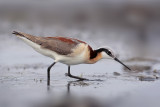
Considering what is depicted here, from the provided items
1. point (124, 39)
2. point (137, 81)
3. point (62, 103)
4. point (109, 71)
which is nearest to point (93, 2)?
point (124, 39)

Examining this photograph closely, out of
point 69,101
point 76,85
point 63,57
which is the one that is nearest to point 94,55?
point 63,57

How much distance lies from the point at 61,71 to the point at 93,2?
10.0m

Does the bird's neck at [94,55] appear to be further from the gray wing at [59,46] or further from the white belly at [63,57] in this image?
the gray wing at [59,46]

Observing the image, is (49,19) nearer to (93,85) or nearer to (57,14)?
Answer: (57,14)

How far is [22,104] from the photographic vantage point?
23.6 feet

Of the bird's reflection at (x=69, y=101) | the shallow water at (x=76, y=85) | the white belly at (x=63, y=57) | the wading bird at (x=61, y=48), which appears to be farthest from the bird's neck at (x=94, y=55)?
the bird's reflection at (x=69, y=101)

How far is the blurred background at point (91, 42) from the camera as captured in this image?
8.66 metres

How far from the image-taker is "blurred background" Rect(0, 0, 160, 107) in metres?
8.66

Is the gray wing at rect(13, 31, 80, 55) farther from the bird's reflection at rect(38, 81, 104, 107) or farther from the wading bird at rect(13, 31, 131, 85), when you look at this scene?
the bird's reflection at rect(38, 81, 104, 107)

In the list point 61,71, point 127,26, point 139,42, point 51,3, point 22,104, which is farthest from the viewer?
point 51,3

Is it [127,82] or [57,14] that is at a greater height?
[57,14]

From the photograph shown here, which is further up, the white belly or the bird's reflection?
the white belly

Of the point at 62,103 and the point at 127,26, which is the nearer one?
the point at 62,103

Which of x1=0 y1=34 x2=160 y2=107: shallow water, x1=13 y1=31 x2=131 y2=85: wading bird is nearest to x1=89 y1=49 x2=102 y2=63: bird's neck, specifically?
x1=13 y1=31 x2=131 y2=85: wading bird
